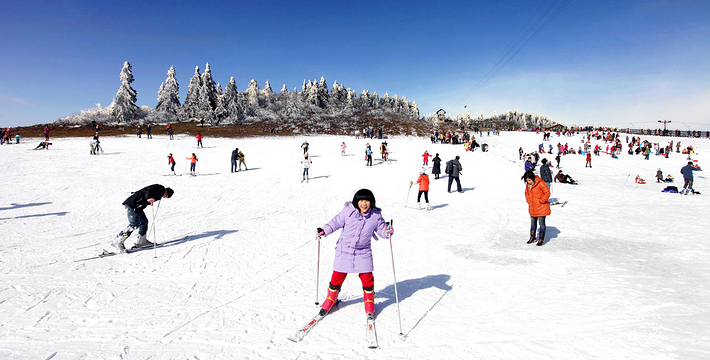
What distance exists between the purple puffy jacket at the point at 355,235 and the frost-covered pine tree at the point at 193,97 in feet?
223

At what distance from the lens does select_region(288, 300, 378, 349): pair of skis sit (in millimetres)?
3796

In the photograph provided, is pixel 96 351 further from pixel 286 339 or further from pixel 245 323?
pixel 286 339

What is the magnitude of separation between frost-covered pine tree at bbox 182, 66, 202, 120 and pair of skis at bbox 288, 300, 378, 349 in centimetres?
6789

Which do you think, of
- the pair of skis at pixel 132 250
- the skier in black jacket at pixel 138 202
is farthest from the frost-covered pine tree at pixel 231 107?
the skier in black jacket at pixel 138 202

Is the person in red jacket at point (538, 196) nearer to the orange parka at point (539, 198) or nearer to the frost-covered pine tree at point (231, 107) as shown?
the orange parka at point (539, 198)

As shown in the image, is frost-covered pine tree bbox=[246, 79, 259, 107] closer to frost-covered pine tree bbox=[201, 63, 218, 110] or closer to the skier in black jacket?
frost-covered pine tree bbox=[201, 63, 218, 110]

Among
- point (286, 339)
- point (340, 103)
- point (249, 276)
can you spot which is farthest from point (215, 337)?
point (340, 103)

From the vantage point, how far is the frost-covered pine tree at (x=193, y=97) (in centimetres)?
6450

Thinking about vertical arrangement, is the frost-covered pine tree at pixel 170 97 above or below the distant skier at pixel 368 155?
above

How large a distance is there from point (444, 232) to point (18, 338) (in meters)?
8.72

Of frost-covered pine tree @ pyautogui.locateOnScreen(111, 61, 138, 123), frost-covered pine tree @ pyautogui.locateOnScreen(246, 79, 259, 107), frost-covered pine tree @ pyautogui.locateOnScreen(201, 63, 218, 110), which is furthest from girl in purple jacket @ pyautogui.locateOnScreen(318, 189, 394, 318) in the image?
frost-covered pine tree @ pyautogui.locateOnScreen(246, 79, 259, 107)

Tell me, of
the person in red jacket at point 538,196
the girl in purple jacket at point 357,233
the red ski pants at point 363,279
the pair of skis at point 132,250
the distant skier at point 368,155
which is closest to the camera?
the girl in purple jacket at point 357,233

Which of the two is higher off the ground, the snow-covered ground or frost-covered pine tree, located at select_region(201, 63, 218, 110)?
frost-covered pine tree, located at select_region(201, 63, 218, 110)

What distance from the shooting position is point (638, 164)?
26328 mm
